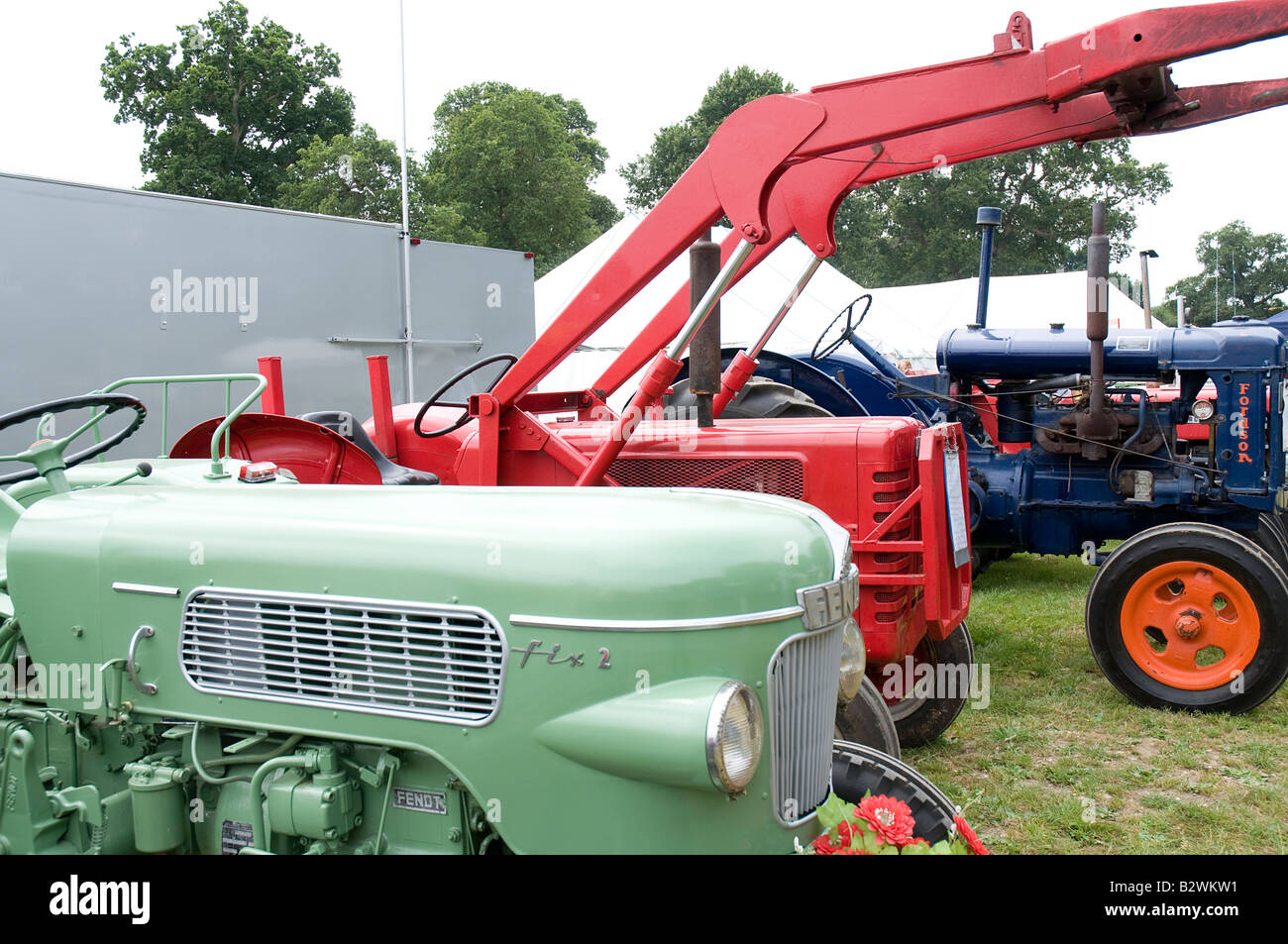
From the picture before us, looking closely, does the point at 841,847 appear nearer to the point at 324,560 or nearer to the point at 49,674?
the point at 324,560

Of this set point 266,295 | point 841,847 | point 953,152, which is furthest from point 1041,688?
point 266,295

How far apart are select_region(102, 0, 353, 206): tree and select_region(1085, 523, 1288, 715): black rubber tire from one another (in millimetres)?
27547

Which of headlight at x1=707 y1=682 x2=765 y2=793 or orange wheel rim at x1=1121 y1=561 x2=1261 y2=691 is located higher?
headlight at x1=707 y1=682 x2=765 y2=793

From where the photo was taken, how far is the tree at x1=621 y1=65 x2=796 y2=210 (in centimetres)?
3562

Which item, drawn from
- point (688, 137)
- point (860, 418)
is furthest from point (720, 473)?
point (688, 137)

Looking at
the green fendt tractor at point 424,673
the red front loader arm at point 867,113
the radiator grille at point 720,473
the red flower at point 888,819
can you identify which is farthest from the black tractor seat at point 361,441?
the red flower at point 888,819

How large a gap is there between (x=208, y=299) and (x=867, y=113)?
14.8ft

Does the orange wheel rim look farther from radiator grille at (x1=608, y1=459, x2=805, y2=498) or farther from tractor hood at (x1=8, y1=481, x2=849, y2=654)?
tractor hood at (x1=8, y1=481, x2=849, y2=654)

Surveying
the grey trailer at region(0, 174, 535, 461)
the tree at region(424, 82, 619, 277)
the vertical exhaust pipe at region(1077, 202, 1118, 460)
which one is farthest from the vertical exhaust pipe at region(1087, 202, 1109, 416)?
the tree at region(424, 82, 619, 277)

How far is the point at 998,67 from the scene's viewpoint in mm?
3838

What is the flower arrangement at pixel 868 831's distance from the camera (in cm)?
198

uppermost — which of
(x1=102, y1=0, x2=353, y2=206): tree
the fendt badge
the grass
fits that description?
(x1=102, y1=0, x2=353, y2=206): tree

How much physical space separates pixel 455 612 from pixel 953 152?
321cm

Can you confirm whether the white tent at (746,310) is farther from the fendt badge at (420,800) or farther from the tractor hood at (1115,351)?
the fendt badge at (420,800)
